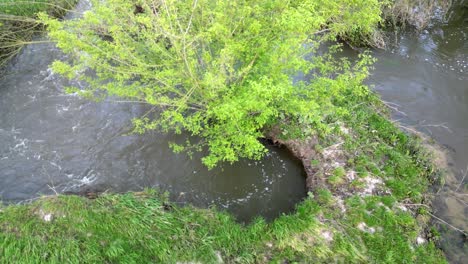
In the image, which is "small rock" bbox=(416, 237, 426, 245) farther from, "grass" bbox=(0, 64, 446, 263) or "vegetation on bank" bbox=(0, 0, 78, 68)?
"vegetation on bank" bbox=(0, 0, 78, 68)

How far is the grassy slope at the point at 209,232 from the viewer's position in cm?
605

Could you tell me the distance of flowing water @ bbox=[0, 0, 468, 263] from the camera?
25.5ft

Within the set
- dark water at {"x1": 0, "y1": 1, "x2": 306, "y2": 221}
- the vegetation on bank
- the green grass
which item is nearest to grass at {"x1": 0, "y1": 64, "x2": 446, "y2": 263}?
dark water at {"x1": 0, "y1": 1, "x2": 306, "y2": 221}

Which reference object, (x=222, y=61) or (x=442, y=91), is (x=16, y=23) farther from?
(x=442, y=91)

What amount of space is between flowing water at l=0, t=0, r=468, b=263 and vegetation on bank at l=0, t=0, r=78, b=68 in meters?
0.91

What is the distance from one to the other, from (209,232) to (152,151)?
3.11 meters

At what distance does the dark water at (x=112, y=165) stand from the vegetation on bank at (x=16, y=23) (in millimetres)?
1825

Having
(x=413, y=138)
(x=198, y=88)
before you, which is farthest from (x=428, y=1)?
(x=198, y=88)

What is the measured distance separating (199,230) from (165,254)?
0.80 metres

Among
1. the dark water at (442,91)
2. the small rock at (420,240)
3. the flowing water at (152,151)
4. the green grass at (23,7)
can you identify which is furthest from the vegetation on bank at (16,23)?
the dark water at (442,91)

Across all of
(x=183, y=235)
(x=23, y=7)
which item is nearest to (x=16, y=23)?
(x=23, y=7)

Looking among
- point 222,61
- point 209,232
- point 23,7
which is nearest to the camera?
point 222,61

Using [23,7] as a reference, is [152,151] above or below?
below

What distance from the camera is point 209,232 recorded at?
21.5 feet
